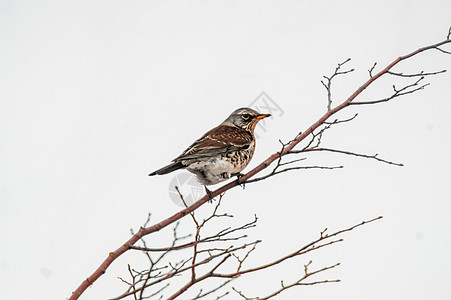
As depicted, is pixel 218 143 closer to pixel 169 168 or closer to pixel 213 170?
pixel 213 170

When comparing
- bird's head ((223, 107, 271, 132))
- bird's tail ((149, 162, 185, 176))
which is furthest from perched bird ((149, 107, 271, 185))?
bird's head ((223, 107, 271, 132))

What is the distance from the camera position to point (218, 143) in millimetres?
3764

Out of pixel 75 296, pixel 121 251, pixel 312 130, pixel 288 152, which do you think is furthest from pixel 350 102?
pixel 75 296

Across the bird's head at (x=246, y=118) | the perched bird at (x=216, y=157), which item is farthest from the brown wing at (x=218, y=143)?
the bird's head at (x=246, y=118)

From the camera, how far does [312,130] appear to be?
316 centimetres

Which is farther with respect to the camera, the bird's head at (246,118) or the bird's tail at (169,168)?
the bird's head at (246,118)

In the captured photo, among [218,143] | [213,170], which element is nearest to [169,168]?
[213,170]

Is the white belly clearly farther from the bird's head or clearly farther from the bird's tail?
the bird's head

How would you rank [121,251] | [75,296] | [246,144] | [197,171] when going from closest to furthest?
[75,296] < [121,251] < [197,171] < [246,144]

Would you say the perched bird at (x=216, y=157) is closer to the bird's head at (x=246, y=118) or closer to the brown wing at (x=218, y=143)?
the brown wing at (x=218, y=143)

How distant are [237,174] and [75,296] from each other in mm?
1658

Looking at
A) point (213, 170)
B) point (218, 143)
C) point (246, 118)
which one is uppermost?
point (246, 118)

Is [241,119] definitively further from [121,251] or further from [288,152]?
[121,251]

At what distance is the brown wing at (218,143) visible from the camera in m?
3.59
